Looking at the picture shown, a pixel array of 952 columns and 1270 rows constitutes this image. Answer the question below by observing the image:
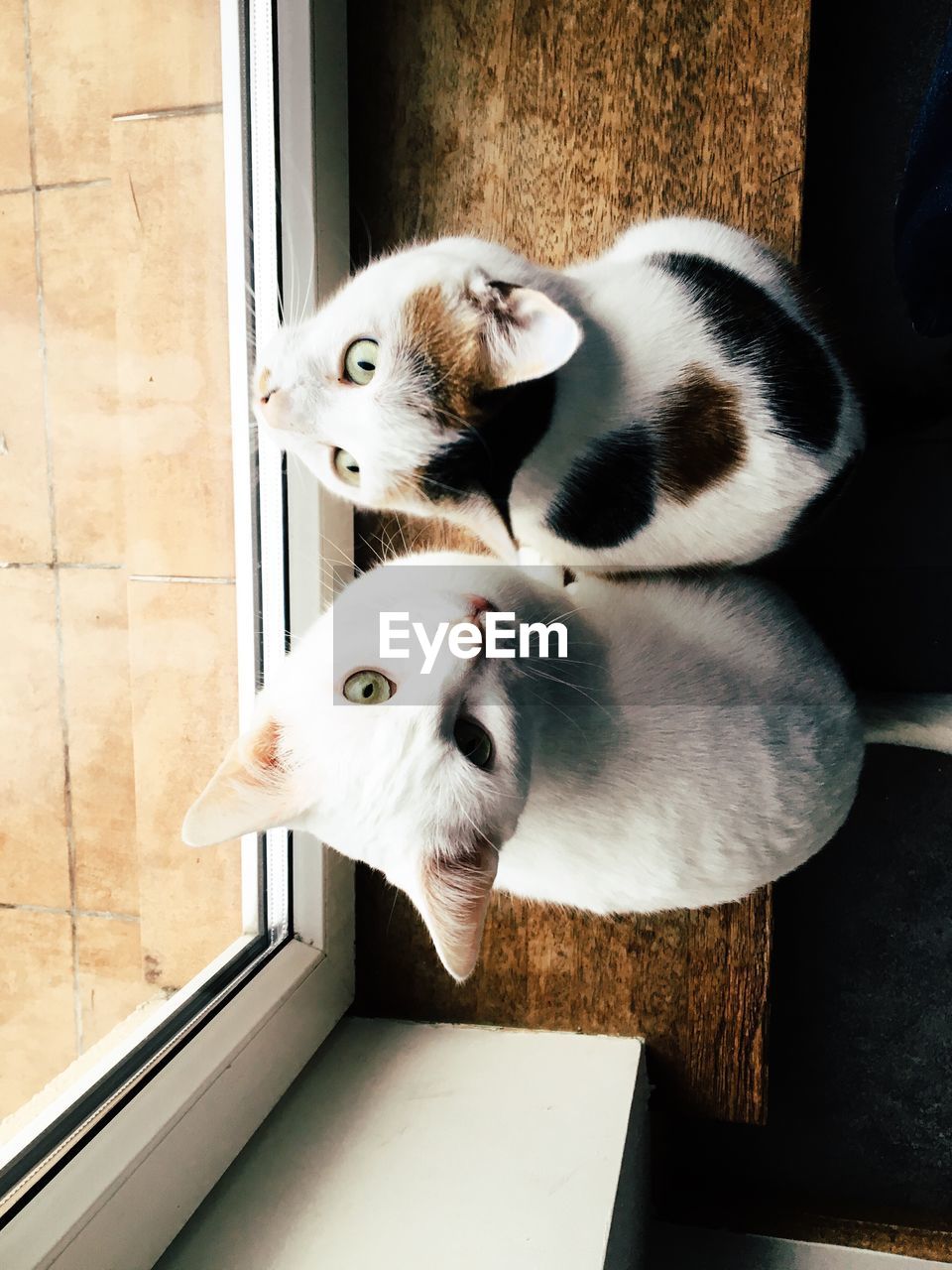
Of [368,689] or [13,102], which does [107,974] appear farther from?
[13,102]

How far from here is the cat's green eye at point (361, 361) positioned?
743mm

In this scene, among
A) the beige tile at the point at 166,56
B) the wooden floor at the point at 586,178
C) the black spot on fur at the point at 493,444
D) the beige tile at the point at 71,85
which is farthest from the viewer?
the wooden floor at the point at 586,178

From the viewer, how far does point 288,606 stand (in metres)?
1.09

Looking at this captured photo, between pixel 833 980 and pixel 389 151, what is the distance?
1331mm

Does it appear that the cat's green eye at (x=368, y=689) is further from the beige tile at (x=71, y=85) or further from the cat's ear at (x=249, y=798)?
the beige tile at (x=71, y=85)

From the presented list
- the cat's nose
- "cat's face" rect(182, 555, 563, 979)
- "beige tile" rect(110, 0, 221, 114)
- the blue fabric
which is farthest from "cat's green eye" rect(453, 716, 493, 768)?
"beige tile" rect(110, 0, 221, 114)

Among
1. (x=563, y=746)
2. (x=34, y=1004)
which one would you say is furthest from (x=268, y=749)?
(x=34, y=1004)

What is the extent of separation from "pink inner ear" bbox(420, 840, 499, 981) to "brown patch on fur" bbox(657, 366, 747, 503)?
441 millimetres

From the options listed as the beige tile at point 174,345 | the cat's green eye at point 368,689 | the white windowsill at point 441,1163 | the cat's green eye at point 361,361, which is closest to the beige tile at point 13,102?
the beige tile at point 174,345

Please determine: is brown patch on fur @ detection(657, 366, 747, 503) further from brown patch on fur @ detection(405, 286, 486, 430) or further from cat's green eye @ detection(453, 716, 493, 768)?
cat's green eye @ detection(453, 716, 493, 768)

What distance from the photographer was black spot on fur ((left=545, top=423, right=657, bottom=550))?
81 centimetres

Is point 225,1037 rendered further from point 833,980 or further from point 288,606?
point 833,980

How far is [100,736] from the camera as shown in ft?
2.99

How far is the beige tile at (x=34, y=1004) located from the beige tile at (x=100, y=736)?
6 centimetres
